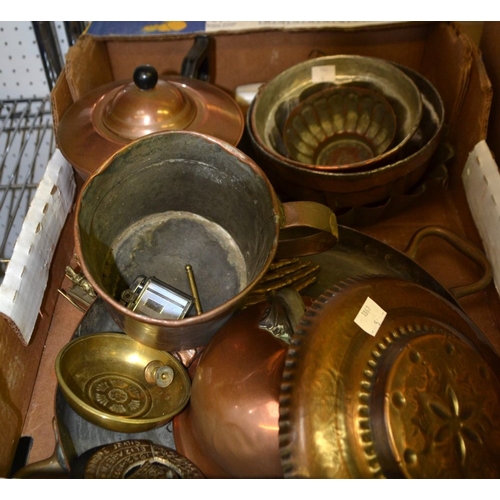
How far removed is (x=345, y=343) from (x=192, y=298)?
0.30 metres

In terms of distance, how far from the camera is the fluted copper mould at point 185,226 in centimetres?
63

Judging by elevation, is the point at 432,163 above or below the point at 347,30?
below

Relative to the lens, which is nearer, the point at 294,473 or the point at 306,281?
the point at 294,473

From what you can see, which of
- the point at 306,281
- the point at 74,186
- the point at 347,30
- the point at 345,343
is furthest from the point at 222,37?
the point at 345,343

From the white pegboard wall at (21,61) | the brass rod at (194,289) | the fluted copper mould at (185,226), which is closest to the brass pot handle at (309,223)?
the fluted copper mould at (185,226)

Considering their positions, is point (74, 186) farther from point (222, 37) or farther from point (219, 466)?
point (219, 466)

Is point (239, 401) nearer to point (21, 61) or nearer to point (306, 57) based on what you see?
point (306, 57)

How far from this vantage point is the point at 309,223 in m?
0.62

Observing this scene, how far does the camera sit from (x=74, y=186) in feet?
3.18

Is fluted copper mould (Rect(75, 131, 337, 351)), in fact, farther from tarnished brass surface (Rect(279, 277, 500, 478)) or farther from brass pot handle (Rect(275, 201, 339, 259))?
tarnished brass surface (Rect(279, 277, 500, 478))

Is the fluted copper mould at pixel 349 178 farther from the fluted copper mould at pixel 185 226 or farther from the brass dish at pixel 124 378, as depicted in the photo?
the brass dish at pixel 124 378

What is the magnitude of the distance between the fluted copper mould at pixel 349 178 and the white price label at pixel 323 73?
0.59ft

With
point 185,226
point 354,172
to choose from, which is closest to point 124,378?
point 185,226
